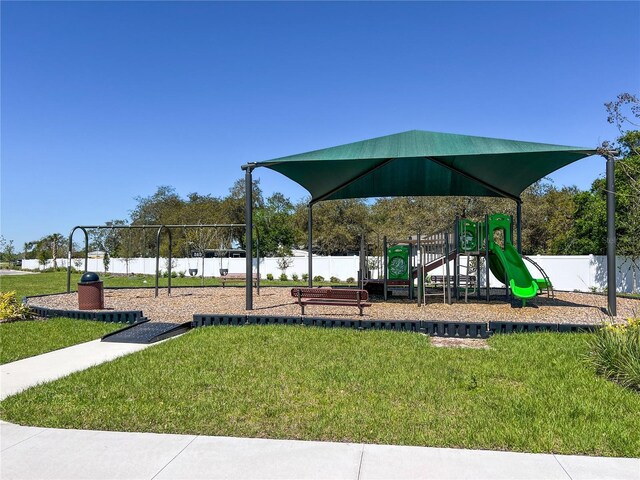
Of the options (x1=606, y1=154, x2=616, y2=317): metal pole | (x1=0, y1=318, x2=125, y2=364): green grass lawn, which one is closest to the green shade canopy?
(x1=606, y1=154, x2=616, y2=317): metal pole

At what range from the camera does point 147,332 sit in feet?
30.2

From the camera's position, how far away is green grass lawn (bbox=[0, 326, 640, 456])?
4.22 m

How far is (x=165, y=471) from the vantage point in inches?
139

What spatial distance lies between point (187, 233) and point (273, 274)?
12.1m

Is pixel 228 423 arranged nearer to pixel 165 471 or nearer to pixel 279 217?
pixel 165 471

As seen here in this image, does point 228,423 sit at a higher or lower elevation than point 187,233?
lower

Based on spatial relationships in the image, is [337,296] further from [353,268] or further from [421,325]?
[353,268]

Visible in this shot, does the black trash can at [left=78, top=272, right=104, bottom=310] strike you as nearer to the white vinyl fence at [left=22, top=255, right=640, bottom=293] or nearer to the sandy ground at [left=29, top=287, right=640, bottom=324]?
the sandy ground at [left=29, top=287, right=640, bottom=324]

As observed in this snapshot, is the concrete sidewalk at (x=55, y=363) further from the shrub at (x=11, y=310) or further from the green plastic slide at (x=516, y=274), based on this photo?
the green plastic slide at (x=516, y=274)

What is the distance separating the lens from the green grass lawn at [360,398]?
4.22 metres

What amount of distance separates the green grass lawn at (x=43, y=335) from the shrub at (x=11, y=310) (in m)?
0.50

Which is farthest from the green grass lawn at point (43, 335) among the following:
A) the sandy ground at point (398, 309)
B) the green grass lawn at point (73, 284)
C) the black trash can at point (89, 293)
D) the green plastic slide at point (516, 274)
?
the green grass lawn at point (73, 284)

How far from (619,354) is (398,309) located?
647 cm

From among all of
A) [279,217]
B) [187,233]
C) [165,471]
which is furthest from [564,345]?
[279,217]
